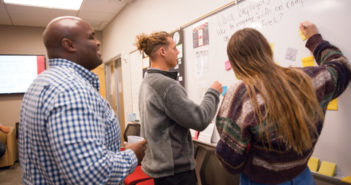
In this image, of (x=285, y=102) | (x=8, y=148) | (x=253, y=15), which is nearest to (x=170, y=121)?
(x=285, y=102)

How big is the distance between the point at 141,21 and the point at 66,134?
2.91 metres

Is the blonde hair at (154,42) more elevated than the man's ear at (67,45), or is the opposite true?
the blonde hair at (154,42)

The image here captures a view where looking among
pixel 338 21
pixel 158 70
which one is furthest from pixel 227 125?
pixel 338 21

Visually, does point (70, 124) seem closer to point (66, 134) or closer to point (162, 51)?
point (66, 134)

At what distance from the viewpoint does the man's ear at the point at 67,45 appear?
0.80 meters

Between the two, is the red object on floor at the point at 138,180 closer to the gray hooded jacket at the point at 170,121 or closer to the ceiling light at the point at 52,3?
the gray hooded jacket at the point at 170,121

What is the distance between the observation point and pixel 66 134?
2.08ft

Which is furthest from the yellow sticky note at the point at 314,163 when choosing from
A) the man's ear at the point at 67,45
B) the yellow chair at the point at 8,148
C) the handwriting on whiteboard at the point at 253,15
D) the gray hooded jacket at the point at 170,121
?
the yellow chair at the point at 8,148

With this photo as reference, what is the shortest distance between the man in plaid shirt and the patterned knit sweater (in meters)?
0.35

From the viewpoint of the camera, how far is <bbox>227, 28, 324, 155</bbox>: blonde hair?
30.7 inches

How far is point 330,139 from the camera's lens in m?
1.17

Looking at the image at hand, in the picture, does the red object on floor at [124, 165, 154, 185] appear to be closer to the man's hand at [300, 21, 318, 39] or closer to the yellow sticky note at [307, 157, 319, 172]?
the yellow sticky note at [307, 157, 319, 172]

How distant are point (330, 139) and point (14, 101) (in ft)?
18.7

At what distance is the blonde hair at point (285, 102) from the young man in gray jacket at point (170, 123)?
0.37 metres
